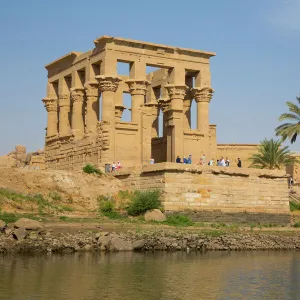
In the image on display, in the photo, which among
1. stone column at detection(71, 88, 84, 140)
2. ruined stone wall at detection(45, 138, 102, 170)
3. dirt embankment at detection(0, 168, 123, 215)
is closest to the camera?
dirt embankment at detection(0, 168, 123, 215)

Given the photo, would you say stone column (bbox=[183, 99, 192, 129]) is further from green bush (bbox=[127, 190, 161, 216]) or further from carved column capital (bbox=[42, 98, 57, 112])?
green bush (bbox=[127, 190, 161, 216])

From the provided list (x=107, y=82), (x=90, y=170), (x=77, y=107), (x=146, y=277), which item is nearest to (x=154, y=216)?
(x=90, y=170)

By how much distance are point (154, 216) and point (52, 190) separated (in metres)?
4.84

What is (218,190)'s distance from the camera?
97.1ft

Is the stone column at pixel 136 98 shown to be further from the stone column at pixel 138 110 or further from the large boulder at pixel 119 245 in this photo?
the large boulder at pixel 119 245

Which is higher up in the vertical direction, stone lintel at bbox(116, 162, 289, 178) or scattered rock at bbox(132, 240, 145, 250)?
stone lintel at bbox(116, 162, 289, 178)

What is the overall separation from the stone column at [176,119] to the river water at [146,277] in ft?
47.7

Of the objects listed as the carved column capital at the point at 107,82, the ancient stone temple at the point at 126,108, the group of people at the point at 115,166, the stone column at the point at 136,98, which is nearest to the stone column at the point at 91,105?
the ancient stone temple at the point at 126,108

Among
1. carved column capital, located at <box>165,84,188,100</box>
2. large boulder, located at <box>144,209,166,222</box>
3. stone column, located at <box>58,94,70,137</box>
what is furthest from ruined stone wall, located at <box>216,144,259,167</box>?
large boulder, located at <box>144,209,166,222</box>

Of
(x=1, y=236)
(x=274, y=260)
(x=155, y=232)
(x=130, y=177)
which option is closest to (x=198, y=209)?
(x=130, y=177)

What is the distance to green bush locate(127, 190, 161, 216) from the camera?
27.5 meters

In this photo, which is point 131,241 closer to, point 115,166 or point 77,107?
point 115,166

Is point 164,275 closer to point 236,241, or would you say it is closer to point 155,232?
point 155,232

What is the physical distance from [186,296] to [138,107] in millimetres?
21343
